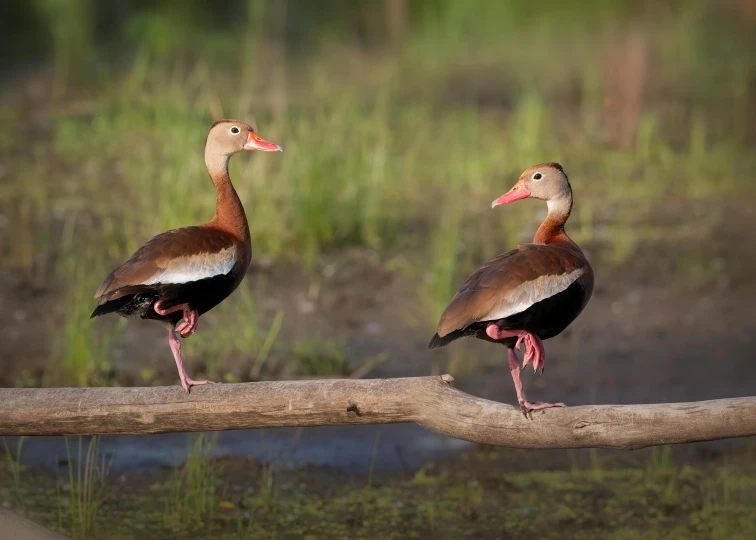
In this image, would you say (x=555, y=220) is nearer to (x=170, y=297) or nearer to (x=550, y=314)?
(x=550, y=314)

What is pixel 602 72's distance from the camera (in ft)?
38.1

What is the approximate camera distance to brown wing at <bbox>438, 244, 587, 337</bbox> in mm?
3939

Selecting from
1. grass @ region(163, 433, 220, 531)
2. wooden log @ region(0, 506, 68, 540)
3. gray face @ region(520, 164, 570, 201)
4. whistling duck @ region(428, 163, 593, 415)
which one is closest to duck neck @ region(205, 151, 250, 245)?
grass @ region(163, 433, 220, 531)

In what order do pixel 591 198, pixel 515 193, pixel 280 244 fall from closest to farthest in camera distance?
pixel 515 193 < pixel 280 244 < pixel 591 198

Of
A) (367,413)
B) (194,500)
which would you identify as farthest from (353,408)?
(194,500)

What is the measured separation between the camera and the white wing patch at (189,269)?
421 centimetres

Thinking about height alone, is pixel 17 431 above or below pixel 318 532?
above

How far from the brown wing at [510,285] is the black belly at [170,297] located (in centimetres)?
88

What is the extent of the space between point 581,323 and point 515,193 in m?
2.63

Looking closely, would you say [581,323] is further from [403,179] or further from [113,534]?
[113,534]

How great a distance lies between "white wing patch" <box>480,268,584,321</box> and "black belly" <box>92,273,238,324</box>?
1.02 meters

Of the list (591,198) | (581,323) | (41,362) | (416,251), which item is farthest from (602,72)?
(41,362)

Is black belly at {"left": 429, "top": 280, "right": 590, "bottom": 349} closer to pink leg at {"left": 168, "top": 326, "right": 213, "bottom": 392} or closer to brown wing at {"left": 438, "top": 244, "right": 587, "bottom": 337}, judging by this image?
brown wing at {"left": 438, "top": 244, "right": 587, "bottom": 337}

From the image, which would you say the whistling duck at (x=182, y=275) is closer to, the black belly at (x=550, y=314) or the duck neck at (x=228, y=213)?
the duck neck at (x=228, y=213)
